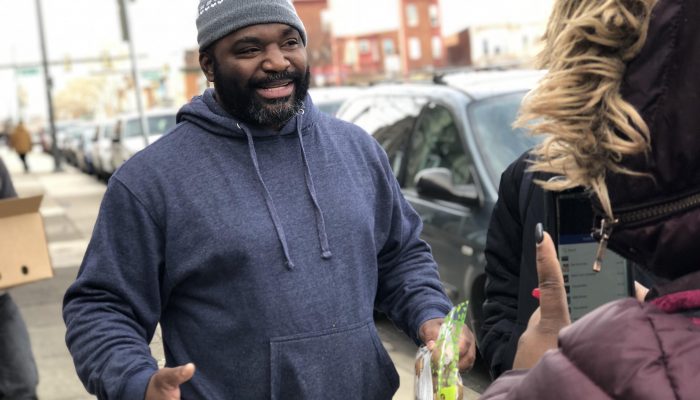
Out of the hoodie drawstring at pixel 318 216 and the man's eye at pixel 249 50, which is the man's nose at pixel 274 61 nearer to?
the man's eye at pixel 249 50

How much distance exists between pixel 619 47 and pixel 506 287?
1765 millimetres

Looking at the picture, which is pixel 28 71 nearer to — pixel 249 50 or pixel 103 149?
pixel 103 149

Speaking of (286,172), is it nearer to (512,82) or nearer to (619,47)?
(619,47)

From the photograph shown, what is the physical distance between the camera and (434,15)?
70.0 metres

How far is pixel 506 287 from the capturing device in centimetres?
316

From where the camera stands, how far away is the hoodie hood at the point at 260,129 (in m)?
2.79

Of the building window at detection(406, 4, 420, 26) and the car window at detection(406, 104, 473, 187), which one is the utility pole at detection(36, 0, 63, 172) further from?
the car window at detection(406, 104, 473, 187)

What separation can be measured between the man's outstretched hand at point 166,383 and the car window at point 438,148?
3.83 meters

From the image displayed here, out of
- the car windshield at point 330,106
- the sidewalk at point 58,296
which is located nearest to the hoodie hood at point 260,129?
the sidewalk at point 58,296

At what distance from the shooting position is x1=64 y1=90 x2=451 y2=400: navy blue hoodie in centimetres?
274

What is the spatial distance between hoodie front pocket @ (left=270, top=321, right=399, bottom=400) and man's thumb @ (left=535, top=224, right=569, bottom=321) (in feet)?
3.49

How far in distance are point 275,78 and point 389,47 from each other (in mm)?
67052

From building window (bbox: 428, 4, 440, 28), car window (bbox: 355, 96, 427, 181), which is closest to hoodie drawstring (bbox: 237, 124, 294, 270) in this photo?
car window (bbox: 355, 96, 427, 181)

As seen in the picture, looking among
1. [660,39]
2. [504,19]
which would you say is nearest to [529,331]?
[660,39]
